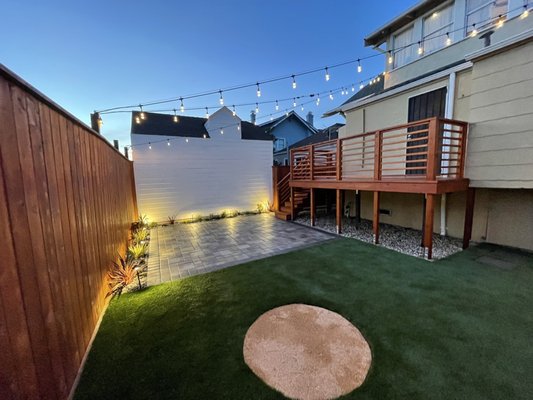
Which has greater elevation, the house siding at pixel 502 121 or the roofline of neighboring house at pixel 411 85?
the roofline of neighboring house at pixel 411 85

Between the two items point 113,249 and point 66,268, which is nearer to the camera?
point 66,268

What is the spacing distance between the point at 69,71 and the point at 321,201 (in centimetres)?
890

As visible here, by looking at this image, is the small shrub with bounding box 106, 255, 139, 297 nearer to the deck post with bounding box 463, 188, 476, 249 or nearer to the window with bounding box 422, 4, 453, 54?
the deck post with bounding box 463, 188, 476, 249

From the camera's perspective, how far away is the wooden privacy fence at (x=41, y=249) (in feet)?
3.98

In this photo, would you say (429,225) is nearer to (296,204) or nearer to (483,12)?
(296,204)

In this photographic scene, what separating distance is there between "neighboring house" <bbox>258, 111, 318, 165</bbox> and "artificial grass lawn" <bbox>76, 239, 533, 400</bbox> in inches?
504

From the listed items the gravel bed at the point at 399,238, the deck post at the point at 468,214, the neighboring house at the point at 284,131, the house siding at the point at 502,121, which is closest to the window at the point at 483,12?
the house siding at the point at 502,121

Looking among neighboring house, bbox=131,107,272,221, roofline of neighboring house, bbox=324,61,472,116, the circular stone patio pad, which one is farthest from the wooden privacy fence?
roofline of neighboring house, bbox=324,61,472,116

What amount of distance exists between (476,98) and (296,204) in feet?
17.3

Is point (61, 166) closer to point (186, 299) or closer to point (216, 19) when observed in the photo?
point (186, 299)

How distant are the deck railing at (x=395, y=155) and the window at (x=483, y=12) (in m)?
2.19

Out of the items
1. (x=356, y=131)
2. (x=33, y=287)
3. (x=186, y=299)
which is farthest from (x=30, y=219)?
(x=356, y=131)

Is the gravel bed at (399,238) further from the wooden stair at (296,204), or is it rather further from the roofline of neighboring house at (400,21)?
the roofline of neighboring house at (400,21)

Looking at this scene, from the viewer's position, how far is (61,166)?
2.00m
